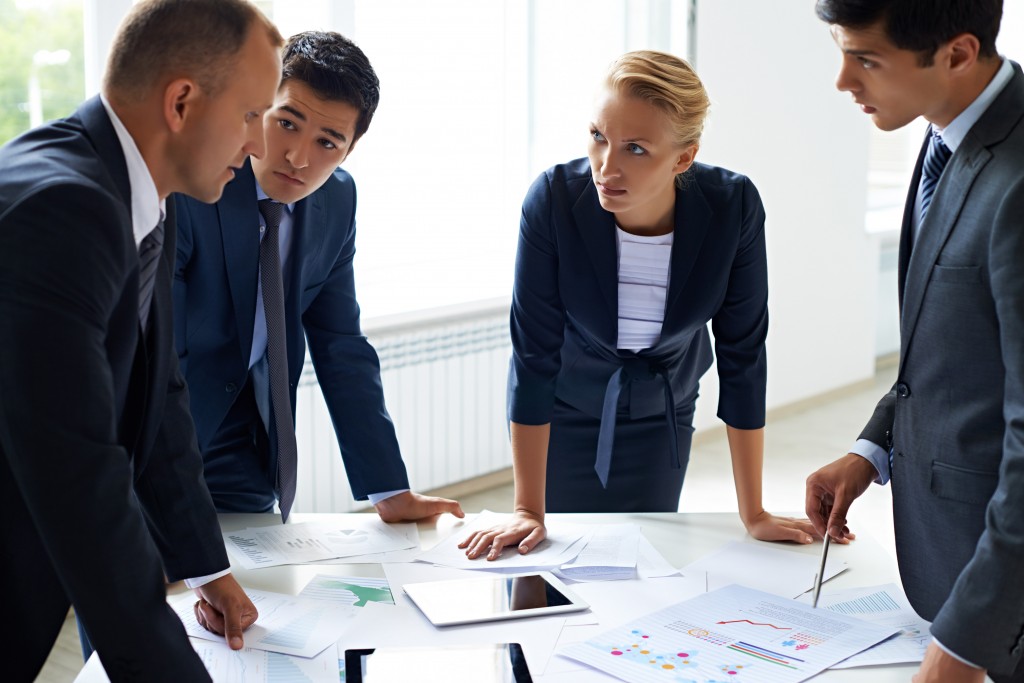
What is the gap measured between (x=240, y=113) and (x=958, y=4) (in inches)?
36.5

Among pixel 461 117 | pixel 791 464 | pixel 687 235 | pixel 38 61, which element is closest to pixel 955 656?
pixel 687 235

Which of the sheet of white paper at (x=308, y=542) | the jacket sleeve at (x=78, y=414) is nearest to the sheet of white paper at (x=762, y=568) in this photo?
the sheet of white paper at (x=308, y=542)

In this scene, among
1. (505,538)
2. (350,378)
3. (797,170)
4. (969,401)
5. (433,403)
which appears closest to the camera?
(969,401)

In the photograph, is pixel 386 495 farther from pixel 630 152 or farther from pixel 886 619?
pixel 886 619

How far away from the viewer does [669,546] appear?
1875 mm

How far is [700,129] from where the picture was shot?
2.05m

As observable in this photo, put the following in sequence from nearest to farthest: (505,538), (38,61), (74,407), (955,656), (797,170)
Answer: (74,407) → (955,656) → (505,538) → (38,61) → (797,170)

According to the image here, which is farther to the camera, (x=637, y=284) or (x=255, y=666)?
(x=637, y=284)

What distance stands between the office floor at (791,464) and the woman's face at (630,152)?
2.02 metres

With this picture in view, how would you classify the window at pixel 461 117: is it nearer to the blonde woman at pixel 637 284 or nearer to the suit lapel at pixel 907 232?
the blonde woman at pixel 637 284

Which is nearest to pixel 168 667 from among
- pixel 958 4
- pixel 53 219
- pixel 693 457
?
pixel 53 219

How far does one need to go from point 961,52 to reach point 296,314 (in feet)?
3.97

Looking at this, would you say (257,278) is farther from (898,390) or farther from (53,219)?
(898,390)

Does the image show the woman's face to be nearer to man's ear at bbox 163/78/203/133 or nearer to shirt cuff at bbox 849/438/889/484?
shirt cuff at bbox 849/438/889/484
